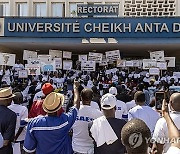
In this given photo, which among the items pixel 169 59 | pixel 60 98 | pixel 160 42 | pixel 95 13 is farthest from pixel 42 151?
pixel 95 13

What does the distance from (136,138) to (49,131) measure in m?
2.51

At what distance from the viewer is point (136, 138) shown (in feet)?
9.39

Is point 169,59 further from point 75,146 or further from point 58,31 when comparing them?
point 75,146

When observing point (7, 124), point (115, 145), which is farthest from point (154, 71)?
point (115, 145)

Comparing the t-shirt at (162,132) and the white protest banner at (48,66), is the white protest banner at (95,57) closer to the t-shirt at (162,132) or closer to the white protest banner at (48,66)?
the white protest banner at (48,66)

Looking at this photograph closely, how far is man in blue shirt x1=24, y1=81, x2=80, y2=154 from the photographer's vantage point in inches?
206

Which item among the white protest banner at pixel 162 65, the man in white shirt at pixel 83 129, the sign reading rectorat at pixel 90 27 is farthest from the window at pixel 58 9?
the man in white shirt at pixel 83 129

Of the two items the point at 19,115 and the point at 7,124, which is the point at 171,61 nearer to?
the point at 19,115

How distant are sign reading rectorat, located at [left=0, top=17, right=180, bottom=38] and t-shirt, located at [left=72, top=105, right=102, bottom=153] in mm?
17149

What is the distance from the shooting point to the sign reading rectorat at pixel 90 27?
2289 cm

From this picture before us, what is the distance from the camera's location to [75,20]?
23.1 meters

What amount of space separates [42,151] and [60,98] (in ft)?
2.27

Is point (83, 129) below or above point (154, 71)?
below

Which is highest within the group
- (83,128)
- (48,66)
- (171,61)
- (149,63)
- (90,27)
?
(90,27)
